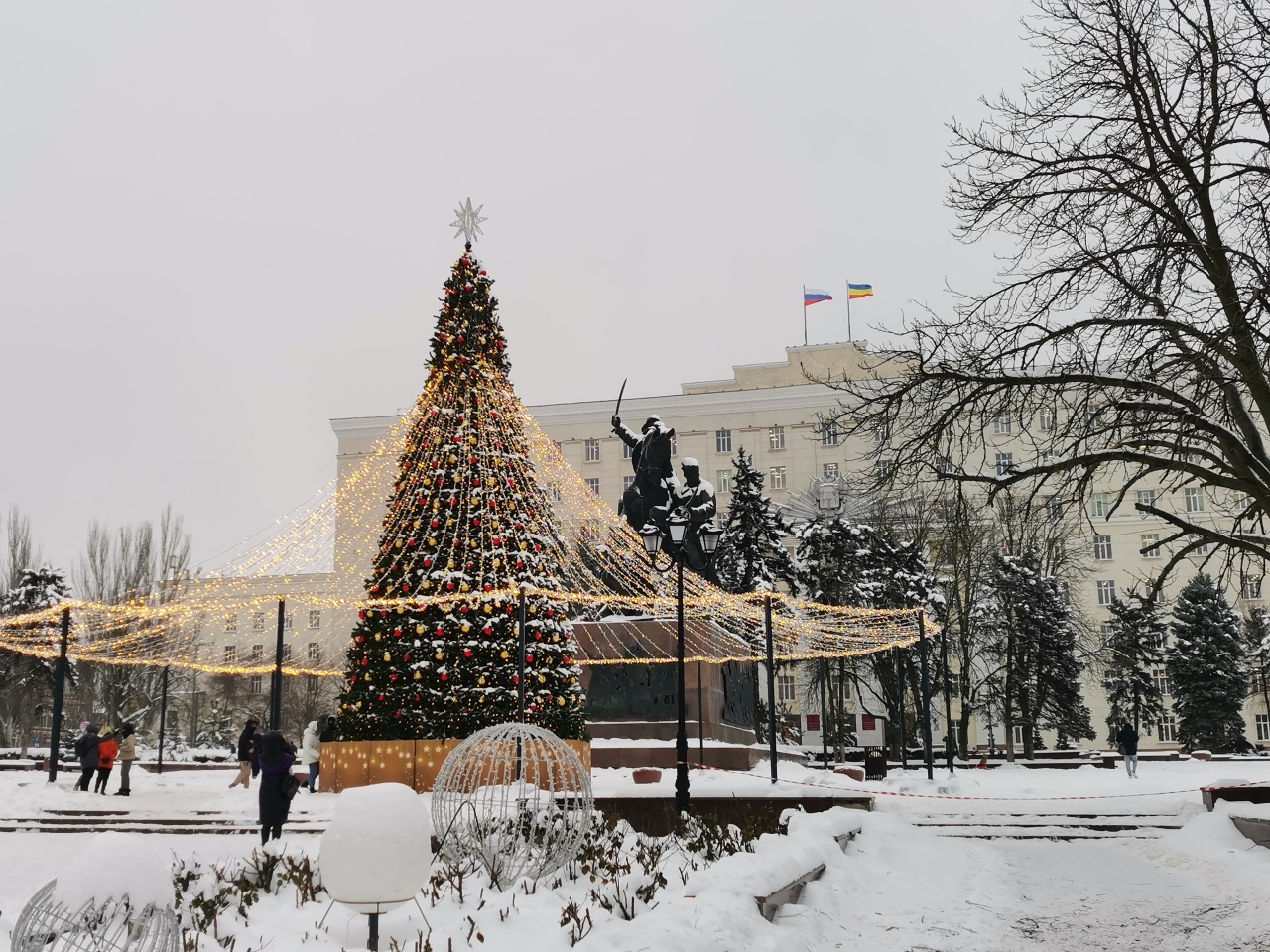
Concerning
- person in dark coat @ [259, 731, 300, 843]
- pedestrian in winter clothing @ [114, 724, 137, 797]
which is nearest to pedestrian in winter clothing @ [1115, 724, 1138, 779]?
pedestrian in winter clothing @ [114, 724, 137, 797]

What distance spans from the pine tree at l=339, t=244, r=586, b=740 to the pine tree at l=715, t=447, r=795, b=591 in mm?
26024

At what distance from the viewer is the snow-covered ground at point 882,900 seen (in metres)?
7.26

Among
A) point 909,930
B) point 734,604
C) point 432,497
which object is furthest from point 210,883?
point 734,604

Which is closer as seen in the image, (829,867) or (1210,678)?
(829,867)

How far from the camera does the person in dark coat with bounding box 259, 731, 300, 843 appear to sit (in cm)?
1340

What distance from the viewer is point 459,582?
744 inches

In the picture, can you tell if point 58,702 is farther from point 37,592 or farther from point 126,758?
point 37,592

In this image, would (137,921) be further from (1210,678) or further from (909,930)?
(1210,678)

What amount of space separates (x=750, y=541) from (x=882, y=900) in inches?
1430

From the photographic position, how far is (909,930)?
900cm

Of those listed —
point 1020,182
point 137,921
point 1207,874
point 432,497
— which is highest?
point 1020,182

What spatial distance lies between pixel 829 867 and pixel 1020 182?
8.74m

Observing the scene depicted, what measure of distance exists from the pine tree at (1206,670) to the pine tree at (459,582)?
4316cm

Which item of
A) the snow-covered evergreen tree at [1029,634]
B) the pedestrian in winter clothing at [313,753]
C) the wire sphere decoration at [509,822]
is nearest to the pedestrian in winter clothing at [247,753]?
the pedestrian in winter clothing at [313,753]
